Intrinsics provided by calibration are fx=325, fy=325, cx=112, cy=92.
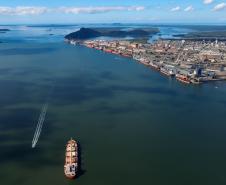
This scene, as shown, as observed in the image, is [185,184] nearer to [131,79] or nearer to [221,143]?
[221,143]

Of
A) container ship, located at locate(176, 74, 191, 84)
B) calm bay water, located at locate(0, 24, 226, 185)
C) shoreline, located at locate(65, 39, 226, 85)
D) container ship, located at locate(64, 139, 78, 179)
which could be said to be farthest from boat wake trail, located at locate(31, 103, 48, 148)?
shoreline, located at locate(65, 39, 226, 85)

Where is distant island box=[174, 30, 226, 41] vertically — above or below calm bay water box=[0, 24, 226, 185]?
above

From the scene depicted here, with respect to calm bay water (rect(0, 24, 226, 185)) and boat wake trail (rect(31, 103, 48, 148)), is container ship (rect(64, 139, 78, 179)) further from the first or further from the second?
boat wake trail (rect(31, 103, 48, 148))

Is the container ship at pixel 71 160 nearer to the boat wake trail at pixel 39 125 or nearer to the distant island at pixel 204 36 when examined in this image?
the boat wake trail at pixel 39 125

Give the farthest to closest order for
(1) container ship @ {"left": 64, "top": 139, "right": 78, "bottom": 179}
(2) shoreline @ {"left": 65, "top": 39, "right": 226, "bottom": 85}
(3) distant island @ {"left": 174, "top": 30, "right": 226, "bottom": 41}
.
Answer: (3) distant island @ {"left": 174, "top": 30, "right": 226, "bottom": 41} < (2) shoreline @ {"left": 65, "top": 39, "right": 226, "bottom": 85} < (1) container ship @ {"left": 64, "top": 139, "right": 78, "bottom": 179}

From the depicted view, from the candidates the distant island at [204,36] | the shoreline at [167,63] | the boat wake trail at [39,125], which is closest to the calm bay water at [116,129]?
the boat wake trail at [39,125]

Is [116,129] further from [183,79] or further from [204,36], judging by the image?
[204,36]
